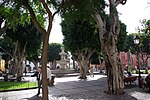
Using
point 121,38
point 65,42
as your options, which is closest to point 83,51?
point 65,42

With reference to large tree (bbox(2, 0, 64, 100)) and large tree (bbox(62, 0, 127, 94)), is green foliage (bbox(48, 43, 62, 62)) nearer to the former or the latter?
large tree (bbox(62, 0, 127, 94))

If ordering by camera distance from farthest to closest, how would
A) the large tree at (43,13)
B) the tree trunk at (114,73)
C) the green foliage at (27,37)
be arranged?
the green foliage at (27,37) → the tree trunk at (114,73) → the large tree at (43,13)

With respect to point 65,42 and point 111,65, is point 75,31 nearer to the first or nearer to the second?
point 65,42

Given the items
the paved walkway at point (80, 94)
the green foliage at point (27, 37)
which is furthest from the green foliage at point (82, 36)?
the paved walkway at point (80, 94)

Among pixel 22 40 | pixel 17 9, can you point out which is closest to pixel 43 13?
pixel 17 9

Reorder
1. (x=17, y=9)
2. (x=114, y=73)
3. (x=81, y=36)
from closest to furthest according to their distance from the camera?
(x=17, y=9), (x=114, y=73), (x=81, y=36)

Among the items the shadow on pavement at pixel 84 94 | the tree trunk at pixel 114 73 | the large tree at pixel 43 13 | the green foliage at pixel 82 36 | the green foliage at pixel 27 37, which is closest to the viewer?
the large tree at pixel 43 13

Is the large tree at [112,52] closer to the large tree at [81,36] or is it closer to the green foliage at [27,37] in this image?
the large tree at [81,36]

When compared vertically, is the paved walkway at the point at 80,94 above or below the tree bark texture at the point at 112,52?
below

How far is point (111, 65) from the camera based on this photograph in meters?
12.6

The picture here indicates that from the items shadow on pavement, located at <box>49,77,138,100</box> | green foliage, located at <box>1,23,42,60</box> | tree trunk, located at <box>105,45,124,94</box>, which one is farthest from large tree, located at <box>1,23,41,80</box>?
tree trunk, located at <box>105,45,124,94</box>

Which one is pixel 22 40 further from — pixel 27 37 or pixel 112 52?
pixel 112 52

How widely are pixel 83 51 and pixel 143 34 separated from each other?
34.2 feet

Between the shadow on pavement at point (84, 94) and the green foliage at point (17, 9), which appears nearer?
the green foliage at point (17, 9)
